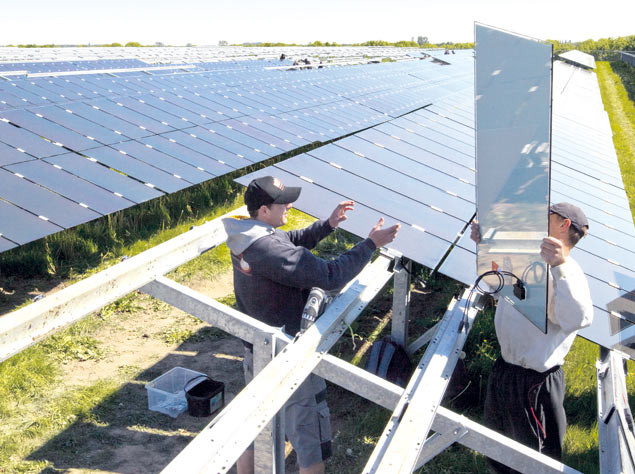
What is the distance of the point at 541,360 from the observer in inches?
142

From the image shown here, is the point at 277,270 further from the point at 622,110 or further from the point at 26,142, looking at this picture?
the point at 622,110

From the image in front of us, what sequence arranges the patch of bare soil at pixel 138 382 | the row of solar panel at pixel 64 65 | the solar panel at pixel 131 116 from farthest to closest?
the row of solar panel at pixel 64 65 < the solar panel at pixel 131 116 < the patch of bare soil at pixel 138 382

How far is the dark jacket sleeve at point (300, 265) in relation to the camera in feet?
12.0

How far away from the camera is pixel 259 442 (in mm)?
3439

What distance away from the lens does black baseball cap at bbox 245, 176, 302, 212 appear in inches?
152

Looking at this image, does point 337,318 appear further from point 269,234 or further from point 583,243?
point 583,243

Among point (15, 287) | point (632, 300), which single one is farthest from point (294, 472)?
point (15, 287)

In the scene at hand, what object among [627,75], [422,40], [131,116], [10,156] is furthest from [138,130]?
[422,40]

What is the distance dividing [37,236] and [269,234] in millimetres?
3443

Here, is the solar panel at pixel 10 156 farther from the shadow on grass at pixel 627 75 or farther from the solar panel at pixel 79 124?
the shadow on grass at pixel 627 75

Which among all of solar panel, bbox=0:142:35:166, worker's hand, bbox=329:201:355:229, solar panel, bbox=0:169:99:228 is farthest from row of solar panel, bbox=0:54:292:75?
worker's hand, bbox=329:201:355:229

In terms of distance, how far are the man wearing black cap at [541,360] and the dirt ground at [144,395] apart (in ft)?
5.05

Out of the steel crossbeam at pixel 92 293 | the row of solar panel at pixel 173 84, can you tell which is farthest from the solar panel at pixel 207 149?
the steel crossbeam at pixel 92 293

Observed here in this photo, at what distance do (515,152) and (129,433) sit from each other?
3949 millimetres
